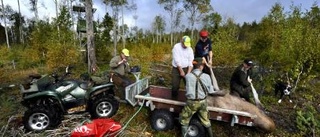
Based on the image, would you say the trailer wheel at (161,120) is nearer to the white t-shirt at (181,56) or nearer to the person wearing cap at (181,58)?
the person wearing cap at (181,58)

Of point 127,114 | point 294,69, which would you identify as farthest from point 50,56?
point 294,69

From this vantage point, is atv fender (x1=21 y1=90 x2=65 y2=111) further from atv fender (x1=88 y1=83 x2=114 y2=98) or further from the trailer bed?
the trailer bed

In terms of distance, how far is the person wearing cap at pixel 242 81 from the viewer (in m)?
5.75

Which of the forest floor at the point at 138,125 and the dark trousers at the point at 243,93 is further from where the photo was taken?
the dark trousers at the point at 243,93

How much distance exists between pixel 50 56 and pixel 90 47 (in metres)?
2.10

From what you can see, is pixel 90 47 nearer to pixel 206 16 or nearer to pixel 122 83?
pixel 122 83

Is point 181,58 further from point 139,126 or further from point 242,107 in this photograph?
point 139,126

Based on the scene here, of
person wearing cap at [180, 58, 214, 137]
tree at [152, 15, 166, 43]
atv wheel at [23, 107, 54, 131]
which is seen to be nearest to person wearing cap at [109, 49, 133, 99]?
atv wheel at [23, 107, 54, 131]

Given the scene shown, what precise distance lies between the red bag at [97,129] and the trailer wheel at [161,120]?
94cm

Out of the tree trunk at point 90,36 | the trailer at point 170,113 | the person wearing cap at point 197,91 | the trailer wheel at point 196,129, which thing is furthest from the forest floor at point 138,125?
the tree trunk at point 90,36

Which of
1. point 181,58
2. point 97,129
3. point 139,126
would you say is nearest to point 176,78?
point 181,58

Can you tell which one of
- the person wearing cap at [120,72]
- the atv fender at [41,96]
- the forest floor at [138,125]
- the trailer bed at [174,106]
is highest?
the person wearing cap at [120,72]

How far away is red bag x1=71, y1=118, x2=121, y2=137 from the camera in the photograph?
14.1 ft

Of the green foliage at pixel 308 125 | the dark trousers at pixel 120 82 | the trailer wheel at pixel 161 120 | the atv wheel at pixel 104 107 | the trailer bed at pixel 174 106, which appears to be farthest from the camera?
the dark trousers at pixel 120 82
